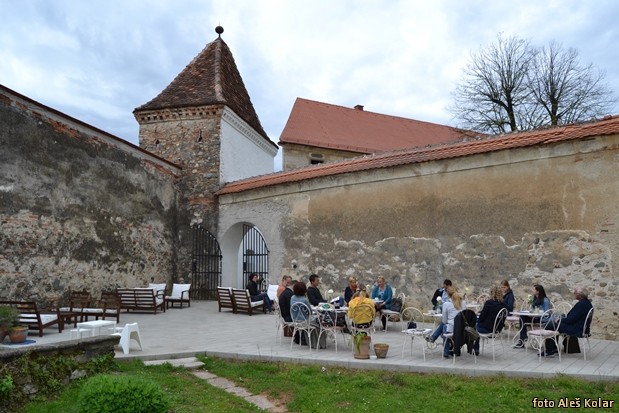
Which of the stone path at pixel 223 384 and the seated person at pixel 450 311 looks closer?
the stone path at pixel 223 384

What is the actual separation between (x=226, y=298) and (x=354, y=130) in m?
16.5

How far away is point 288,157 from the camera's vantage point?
2659cm

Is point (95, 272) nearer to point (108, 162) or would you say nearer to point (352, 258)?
point (108, 162)

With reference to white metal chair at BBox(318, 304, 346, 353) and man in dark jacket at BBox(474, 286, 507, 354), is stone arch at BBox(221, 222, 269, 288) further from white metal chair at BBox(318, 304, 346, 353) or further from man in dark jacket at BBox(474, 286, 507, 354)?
man in dark jacket at BBox(474, 286, 507, 354)

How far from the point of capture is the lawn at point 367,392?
18.9 feet

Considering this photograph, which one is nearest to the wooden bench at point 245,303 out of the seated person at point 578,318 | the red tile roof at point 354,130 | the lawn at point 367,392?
the lawn at point 367,392

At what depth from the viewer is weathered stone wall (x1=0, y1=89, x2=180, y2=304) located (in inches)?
453

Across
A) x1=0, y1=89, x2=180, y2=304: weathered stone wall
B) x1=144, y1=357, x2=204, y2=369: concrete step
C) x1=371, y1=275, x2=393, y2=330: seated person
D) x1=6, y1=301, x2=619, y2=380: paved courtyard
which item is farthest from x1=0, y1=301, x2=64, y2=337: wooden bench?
x1=371, y1=275, x2=393, y2=330: seated person

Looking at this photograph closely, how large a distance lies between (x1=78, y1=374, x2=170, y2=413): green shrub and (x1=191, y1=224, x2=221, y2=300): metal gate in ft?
43.0

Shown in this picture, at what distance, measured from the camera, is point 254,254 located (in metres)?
18.3

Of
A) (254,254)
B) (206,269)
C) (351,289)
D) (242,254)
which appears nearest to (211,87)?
(242,254)

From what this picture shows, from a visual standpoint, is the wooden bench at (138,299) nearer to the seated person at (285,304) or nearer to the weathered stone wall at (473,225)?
the weathered stone wall at (473,225)

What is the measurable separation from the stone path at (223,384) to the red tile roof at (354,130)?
1923cm

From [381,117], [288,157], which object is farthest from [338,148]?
[381,117]
